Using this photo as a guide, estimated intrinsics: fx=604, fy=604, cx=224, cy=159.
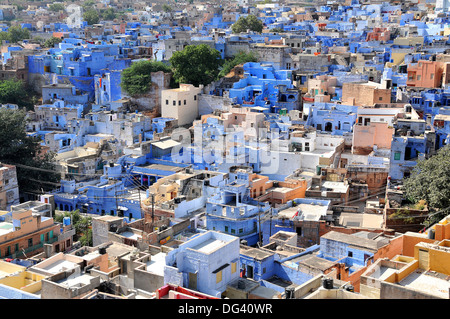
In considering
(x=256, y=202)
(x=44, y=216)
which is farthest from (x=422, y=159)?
(x=44, y=216)

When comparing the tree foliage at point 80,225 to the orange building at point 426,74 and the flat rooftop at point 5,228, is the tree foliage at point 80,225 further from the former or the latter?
the orange building at point 426,74

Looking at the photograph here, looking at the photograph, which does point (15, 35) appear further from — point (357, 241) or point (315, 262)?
point (315, 262)

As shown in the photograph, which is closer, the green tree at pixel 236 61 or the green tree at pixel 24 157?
the green tree at pixel 24 157

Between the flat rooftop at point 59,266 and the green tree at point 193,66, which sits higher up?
the green tree at point 193,66

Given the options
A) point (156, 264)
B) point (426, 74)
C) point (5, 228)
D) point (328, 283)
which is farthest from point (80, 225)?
point (426, 74)

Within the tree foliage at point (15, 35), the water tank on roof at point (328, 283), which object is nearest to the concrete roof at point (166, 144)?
the water tank on roof at point (328, 283)

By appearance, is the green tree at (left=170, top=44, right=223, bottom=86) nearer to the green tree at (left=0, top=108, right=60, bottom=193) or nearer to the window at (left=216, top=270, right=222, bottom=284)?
the green tree at (left=0, top=108, right=60, bottom=193)

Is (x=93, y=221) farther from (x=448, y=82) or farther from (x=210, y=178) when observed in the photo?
(x=448, y=82)
